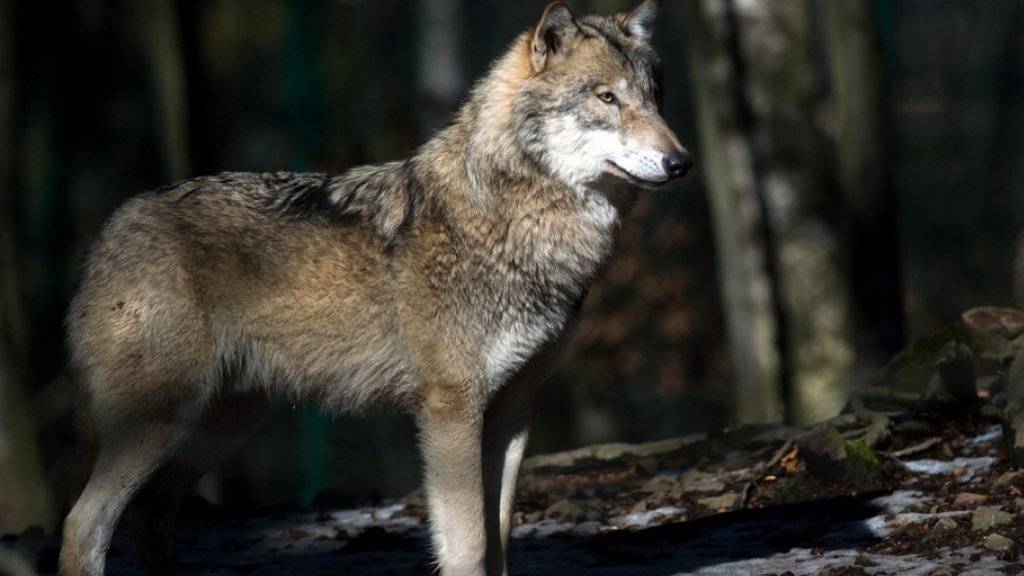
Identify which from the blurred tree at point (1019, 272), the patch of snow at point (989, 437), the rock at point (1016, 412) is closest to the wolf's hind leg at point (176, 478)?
the rock at point (1016, 412)

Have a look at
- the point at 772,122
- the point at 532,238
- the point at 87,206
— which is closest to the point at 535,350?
the point at 532,238

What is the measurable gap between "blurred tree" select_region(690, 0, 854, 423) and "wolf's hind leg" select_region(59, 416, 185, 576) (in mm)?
4509

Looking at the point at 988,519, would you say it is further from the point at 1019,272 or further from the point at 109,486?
the point at 109,486

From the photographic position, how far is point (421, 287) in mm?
5250

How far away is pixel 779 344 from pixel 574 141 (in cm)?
455

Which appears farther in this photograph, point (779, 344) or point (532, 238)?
point (779, 344)

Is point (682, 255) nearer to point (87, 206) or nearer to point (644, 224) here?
point (644, 224)

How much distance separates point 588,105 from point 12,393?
18.5ft

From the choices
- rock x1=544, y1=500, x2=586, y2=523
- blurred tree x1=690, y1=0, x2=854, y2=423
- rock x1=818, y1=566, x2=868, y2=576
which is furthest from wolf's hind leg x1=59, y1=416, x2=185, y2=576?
blurred tree x1=690, y1=0, x2=854, y2=423

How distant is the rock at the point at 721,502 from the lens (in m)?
6.63

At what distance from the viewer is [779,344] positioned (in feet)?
30.8

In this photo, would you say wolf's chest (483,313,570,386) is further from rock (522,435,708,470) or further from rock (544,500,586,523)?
rock (522,435,708,470)

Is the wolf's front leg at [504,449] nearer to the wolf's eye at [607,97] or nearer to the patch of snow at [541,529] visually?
the wolf's eye at [607,97]

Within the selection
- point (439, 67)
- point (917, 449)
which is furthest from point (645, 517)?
point (439, 67)
